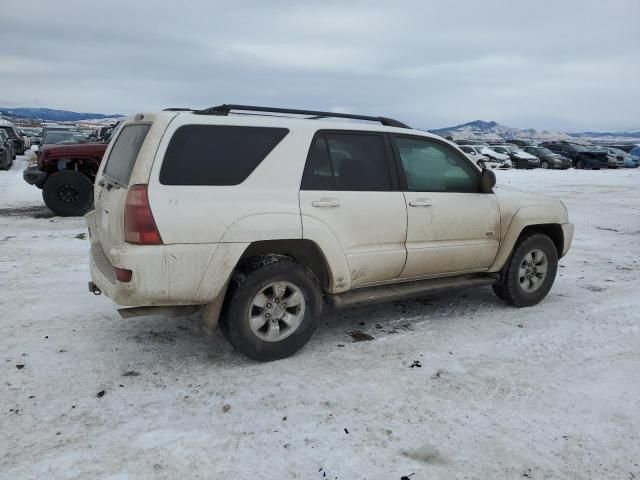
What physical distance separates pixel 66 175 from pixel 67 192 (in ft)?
1.13

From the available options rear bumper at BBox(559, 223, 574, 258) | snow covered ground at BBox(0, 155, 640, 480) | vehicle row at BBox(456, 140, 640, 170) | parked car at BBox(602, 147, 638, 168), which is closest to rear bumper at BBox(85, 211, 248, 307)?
snow covered ground at BBox(0, 155, 640, 480)

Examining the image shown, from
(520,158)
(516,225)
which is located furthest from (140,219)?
(520,158)

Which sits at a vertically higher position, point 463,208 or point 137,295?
point 463,208

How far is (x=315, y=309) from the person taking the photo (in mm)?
3959

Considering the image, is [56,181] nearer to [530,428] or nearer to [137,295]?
[137,295]

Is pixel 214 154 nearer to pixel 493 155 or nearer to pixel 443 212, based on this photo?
pixel 443 212

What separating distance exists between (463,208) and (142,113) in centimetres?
278

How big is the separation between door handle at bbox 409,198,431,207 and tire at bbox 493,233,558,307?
1222mm

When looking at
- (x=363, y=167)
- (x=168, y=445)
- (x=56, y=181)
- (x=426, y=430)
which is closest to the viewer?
(x=168, y=445)

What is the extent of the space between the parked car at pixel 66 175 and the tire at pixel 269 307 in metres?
7.53

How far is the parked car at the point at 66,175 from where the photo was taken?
33.1ft

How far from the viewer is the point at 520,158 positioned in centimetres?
3053

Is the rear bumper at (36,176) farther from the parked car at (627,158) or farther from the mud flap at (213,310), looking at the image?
the parked car at (627,158)

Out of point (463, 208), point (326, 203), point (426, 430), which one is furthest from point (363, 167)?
point (426, 430)
